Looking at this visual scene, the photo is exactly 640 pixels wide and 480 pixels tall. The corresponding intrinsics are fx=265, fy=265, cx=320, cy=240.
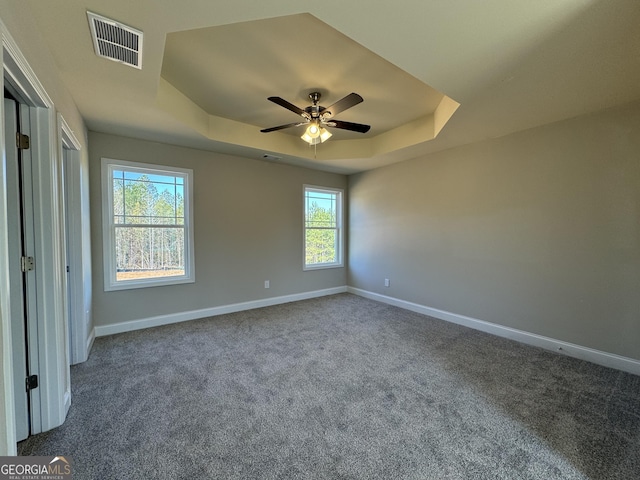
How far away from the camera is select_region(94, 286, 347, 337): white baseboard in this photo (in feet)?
10.7

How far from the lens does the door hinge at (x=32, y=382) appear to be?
1.65m

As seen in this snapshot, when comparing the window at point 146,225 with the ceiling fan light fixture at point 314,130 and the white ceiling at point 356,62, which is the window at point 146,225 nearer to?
the white ceiling at point 356,62

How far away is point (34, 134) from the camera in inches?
63.9

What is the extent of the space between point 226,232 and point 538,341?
13.9 ft

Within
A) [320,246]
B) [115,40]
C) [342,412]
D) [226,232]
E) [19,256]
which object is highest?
[115,40]

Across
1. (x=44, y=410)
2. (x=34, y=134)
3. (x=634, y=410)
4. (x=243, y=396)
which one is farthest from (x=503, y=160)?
(x=44, y=410)

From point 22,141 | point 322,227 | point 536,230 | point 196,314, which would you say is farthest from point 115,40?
point 536,230

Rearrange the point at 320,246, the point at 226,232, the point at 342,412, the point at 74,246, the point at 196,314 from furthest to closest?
the point at 320,246 < the point at 226,232 < the point at 196,314 < the point at 74,246 < the point at 342,412

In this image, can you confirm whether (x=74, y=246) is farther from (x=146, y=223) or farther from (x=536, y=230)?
(x=536, y=230)

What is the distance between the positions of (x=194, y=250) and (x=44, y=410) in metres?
2.33

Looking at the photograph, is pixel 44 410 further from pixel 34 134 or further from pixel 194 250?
pixel 194 250

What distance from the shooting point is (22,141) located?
5.21ft

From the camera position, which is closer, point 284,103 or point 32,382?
point 32,382

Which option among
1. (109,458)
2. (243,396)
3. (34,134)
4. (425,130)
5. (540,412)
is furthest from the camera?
(425,130)
